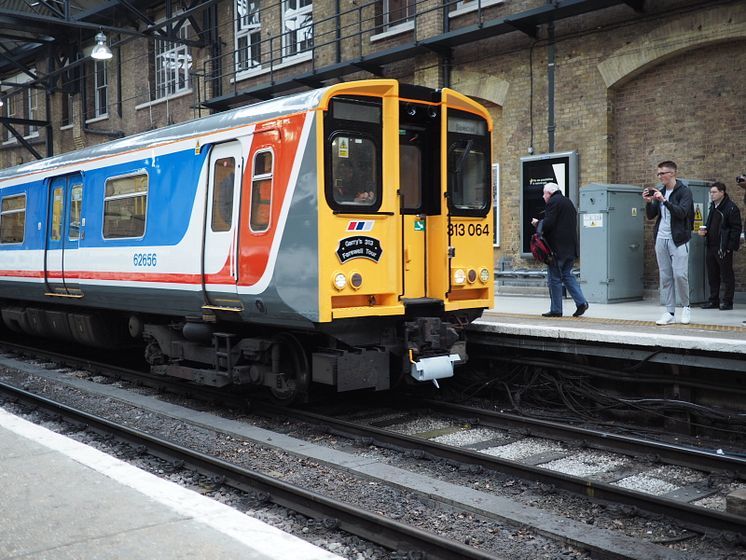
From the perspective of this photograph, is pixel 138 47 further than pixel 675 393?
Yes

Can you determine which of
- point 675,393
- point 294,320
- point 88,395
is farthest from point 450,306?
point 88,395

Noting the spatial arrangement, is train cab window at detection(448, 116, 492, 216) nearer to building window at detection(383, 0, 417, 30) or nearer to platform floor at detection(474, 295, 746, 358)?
platform floor at detection(474, 295, 746, 358)

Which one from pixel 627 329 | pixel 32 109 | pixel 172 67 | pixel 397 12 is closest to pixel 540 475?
pixel 627 329

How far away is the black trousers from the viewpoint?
11531 millimetres

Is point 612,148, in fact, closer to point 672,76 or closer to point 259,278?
point 672,76

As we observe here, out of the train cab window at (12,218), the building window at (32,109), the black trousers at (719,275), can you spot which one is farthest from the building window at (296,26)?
the building window at (32,109)

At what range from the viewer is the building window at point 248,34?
21.3 m

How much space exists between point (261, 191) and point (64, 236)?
486cm

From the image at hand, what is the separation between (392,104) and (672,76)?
23.1 feet

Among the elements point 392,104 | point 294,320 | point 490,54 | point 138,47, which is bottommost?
point 294,320

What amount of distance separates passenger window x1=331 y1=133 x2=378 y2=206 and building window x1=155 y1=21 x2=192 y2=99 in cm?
1674

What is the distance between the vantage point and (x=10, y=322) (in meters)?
14.6

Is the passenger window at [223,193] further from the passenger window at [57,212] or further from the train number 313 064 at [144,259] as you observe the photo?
the passenger window at [57,212]

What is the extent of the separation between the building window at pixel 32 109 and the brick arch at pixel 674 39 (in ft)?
79.9
